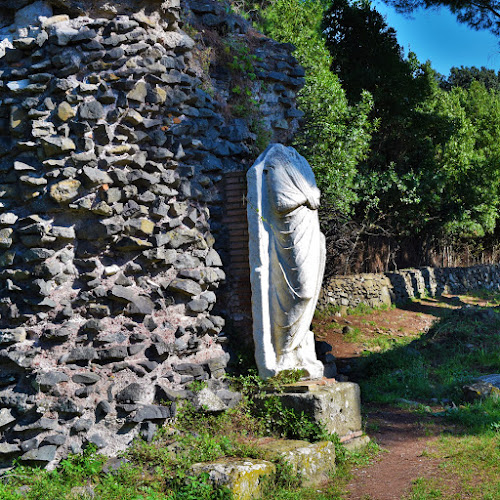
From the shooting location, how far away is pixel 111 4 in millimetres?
5859

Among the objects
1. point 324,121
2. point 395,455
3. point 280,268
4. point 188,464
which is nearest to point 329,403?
point 395,455

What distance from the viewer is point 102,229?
214 inches

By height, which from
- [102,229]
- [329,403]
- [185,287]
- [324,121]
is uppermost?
[324,121]

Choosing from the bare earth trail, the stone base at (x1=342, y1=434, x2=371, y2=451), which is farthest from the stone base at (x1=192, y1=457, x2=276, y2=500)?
the stone base at (x1=342, y1=434, x2=371, y2=451)

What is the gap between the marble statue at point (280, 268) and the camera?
20.3 ft

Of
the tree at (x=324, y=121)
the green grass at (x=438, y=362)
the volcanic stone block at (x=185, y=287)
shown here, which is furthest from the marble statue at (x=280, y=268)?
the tree at (x=324, y=121)

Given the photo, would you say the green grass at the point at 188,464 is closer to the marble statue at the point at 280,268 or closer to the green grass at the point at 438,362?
the marble statue at the point at 280,268

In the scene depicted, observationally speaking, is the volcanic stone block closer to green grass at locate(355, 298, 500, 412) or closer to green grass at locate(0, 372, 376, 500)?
green grass at locate(0, 372, 376, 500)

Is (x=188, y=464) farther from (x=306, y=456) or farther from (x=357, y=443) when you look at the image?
(x=357, y=443)

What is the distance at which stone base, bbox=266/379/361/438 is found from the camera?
5.76 metres

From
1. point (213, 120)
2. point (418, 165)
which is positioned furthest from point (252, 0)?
point (213, 120)

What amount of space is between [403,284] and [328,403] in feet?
41.6

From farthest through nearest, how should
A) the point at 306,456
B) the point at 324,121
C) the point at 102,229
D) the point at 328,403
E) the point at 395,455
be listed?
the point at 324,121
the point at 395,455
the point at 328,403
the point at 102,229
the point at 306,456

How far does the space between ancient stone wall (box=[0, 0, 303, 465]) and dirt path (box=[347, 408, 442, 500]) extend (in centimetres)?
147
